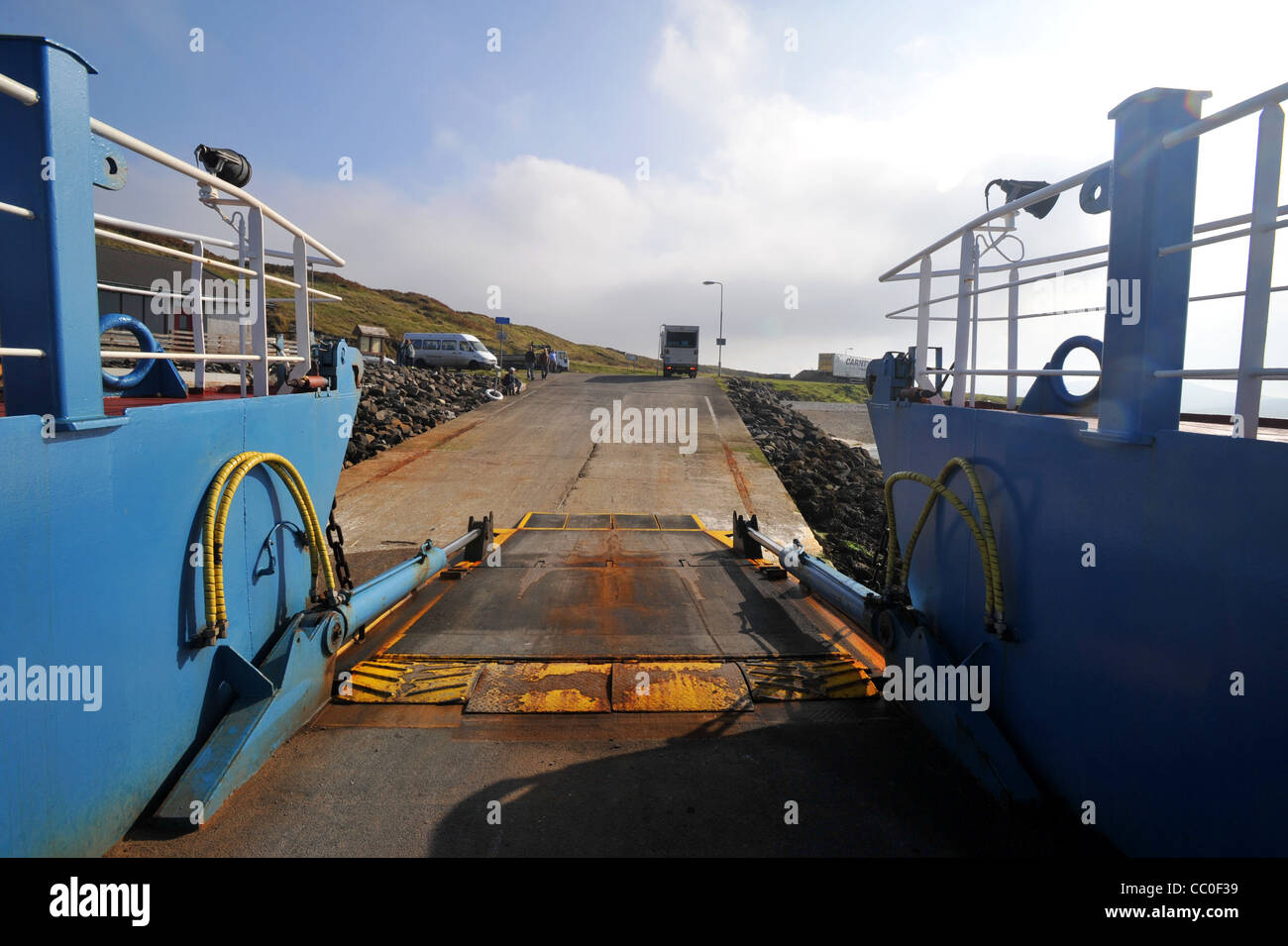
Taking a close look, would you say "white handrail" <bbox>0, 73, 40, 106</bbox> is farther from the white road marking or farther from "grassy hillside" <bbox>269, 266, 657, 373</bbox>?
"grassy hillside" <bbox>269, 266, 657, 373</bbox>

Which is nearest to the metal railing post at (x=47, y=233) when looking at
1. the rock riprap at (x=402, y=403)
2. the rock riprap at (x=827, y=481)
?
the rock riprap at (x=827, y=481)

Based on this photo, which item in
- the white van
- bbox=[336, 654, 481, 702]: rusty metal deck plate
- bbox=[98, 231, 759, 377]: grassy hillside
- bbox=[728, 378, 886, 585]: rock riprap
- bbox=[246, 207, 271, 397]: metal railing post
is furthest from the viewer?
bbox=[98, 231, 759, 377]: grassy hillside

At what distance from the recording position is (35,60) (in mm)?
2545

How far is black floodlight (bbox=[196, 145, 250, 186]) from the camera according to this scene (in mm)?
4070

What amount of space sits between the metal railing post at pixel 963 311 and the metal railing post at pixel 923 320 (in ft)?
2.04

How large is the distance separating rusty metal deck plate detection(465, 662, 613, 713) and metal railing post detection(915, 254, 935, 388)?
3.36m

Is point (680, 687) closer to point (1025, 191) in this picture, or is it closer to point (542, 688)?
point (542, 688)

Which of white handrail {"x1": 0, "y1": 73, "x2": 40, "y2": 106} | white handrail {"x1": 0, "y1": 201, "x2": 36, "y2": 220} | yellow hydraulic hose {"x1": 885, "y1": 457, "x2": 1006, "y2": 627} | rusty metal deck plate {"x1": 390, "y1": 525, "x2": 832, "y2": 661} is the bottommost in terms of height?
rusty metal deck plate {"x1": 390, "y1": 525, "x2": 832, "y2": 661}

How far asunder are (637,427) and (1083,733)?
1766 cm

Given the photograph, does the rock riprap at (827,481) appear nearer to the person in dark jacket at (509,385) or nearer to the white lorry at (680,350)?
the person in dark jacket at (509,385)

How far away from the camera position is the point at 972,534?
4090 mm

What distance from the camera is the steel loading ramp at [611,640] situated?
182 inches

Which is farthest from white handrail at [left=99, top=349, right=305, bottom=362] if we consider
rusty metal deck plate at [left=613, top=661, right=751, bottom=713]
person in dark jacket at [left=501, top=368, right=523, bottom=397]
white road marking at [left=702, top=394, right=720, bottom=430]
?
person in dark jacket at [left=501, top=368, right=523, bottom=397]
